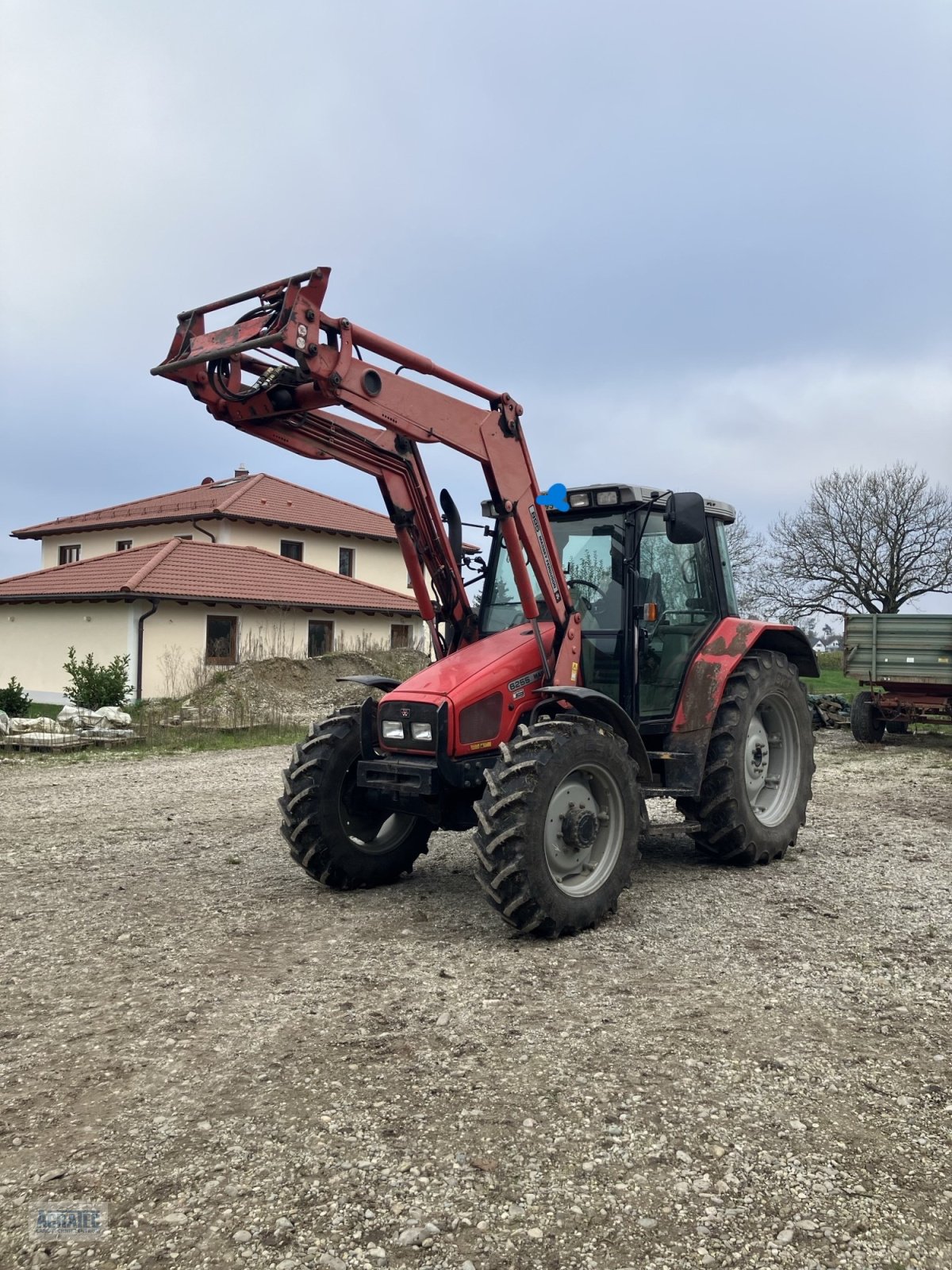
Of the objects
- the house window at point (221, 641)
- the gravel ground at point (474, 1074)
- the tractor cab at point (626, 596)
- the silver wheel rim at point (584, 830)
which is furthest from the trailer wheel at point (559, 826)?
the house window at point (221, 641)

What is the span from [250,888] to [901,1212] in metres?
4.52

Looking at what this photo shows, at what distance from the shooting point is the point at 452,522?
242 inches

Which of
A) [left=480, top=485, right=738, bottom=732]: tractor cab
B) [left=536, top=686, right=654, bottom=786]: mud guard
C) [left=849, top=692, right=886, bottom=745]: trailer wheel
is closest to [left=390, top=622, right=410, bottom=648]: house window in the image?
[left=849, top=692, right=886, bottom=745]: trailer wheel

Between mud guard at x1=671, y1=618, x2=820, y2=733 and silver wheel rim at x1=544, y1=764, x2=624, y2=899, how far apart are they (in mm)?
1164

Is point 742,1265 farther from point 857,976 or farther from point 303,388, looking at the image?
point 303,388

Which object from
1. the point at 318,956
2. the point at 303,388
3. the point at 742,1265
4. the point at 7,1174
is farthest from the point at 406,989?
the point at 303,388

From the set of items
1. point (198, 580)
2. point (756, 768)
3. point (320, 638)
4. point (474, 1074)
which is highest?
point (198, 580)

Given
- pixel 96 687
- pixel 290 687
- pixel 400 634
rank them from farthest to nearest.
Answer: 1. pixel 400 634
2. pixel 290 687
3. pixel 96 687

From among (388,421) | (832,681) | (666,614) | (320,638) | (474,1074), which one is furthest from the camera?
(832,681)

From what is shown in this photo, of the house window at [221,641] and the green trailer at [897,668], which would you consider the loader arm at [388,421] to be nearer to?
the green trailer at [897,668]

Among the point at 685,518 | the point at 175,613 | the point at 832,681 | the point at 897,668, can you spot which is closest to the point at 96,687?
the point at 175,613

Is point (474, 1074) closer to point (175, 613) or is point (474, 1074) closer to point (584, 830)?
point (584, 830)

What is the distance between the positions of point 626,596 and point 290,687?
1765cm

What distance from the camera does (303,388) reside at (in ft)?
16.3
